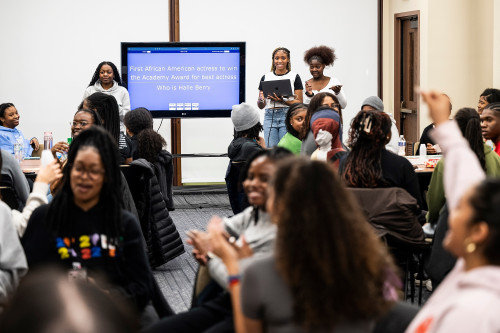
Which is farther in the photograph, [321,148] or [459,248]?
[321,148]

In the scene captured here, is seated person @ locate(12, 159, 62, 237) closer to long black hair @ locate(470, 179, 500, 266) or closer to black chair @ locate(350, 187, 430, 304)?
black chair @ locate(350, 187, 430, 304)

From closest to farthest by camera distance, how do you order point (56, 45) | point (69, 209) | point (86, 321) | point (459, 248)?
point (86, 321) < point (459, 248) < point (69, 209) < point (56, 45)

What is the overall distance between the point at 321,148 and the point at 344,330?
305cm

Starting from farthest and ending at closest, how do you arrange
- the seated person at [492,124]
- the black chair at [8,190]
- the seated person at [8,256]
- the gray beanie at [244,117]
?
1. the gray beanie at [244,117]
2. the seated person at [492,124]
3. the black chair at [8,190]
4. the seated person at [8,256]

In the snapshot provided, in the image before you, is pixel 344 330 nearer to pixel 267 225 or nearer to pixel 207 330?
pixel 207 330

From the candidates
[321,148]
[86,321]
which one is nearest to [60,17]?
[321,148]

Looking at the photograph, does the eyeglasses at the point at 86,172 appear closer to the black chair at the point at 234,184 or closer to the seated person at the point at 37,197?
the seated person at the point at 37,197

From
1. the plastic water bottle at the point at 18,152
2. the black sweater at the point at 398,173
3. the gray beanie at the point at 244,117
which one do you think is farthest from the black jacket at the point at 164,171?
the black sweater at the point at 398,173

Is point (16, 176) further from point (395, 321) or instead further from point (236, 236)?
point (395, 321)

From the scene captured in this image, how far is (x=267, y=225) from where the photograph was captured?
9.47 feet

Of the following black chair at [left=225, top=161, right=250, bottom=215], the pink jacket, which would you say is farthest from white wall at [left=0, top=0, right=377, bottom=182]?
the pink jacket

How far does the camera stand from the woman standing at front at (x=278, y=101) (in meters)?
8.73

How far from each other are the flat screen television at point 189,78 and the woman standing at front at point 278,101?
2.70ft

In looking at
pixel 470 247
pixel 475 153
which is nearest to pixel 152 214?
pixel 475 153
